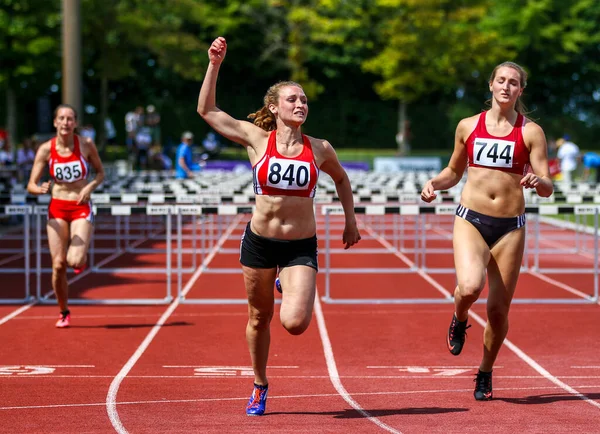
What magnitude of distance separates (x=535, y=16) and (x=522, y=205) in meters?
56.0

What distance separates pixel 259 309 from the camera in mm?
7293

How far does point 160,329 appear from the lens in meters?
11.4

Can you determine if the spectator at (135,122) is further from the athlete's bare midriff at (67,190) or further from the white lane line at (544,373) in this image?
the white lane line at (544,373)

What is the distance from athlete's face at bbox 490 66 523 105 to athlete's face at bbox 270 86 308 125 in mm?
1377

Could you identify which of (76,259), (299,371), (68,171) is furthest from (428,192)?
(68,171)

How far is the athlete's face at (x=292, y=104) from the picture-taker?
7.08 m

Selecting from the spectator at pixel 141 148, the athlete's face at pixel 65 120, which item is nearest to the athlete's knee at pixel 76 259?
the athlete's face at pixel 65 120

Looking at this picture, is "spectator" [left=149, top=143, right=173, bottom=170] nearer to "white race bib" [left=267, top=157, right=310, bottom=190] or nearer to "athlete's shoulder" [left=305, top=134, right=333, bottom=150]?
"athlete's shoulder" [left=305, top=134, right=333, bottom=150]

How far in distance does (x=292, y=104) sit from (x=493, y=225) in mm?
1590

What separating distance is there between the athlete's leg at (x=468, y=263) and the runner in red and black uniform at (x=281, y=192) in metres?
1.01

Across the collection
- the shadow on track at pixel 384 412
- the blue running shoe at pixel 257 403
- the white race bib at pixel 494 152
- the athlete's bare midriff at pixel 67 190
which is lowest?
the shadow on track at pixel 384 412

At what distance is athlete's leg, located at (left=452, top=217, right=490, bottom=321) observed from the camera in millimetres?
7559

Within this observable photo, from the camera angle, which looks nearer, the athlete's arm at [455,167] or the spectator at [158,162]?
the athlete's arm at [455,167]

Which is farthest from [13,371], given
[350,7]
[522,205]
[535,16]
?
[535,16]
